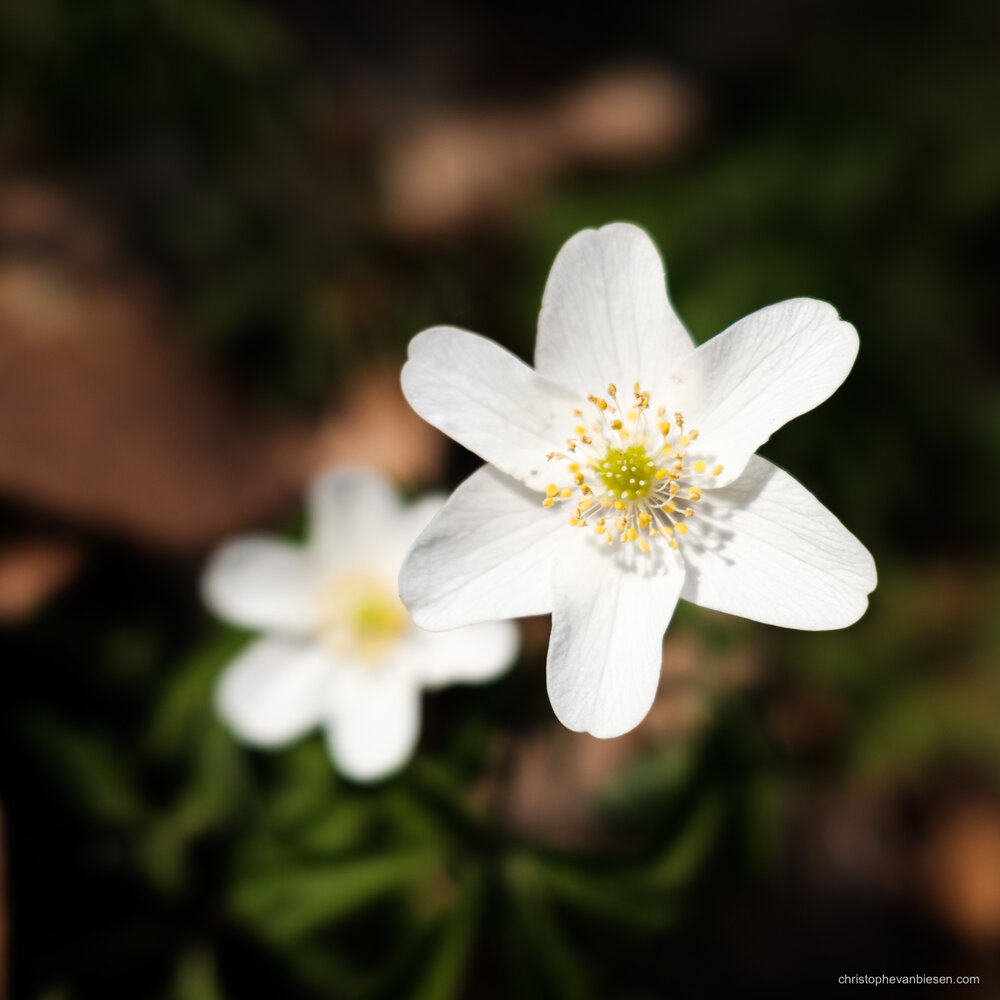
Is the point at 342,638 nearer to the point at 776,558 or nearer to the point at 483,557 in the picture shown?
the point at 483,557

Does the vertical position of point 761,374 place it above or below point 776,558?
above

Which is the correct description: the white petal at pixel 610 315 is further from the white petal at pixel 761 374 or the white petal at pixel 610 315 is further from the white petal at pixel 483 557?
the white petal at pixel 483 557

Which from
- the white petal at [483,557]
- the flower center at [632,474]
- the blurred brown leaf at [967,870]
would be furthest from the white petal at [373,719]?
the blurred brown leaf at [967,870]

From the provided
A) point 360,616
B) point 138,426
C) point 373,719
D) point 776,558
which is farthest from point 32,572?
point 776,558

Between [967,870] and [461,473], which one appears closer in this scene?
[461,473]

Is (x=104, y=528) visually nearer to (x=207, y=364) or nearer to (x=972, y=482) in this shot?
(x=207, y=364)

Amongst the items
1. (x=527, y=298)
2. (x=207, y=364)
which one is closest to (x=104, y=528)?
(x=207, y=364)

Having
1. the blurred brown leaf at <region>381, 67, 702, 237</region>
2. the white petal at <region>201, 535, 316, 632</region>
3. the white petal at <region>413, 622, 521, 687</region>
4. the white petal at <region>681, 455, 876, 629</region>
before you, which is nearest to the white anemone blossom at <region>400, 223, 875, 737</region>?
the white petal at <region>681, 455, 876, 629</region>
